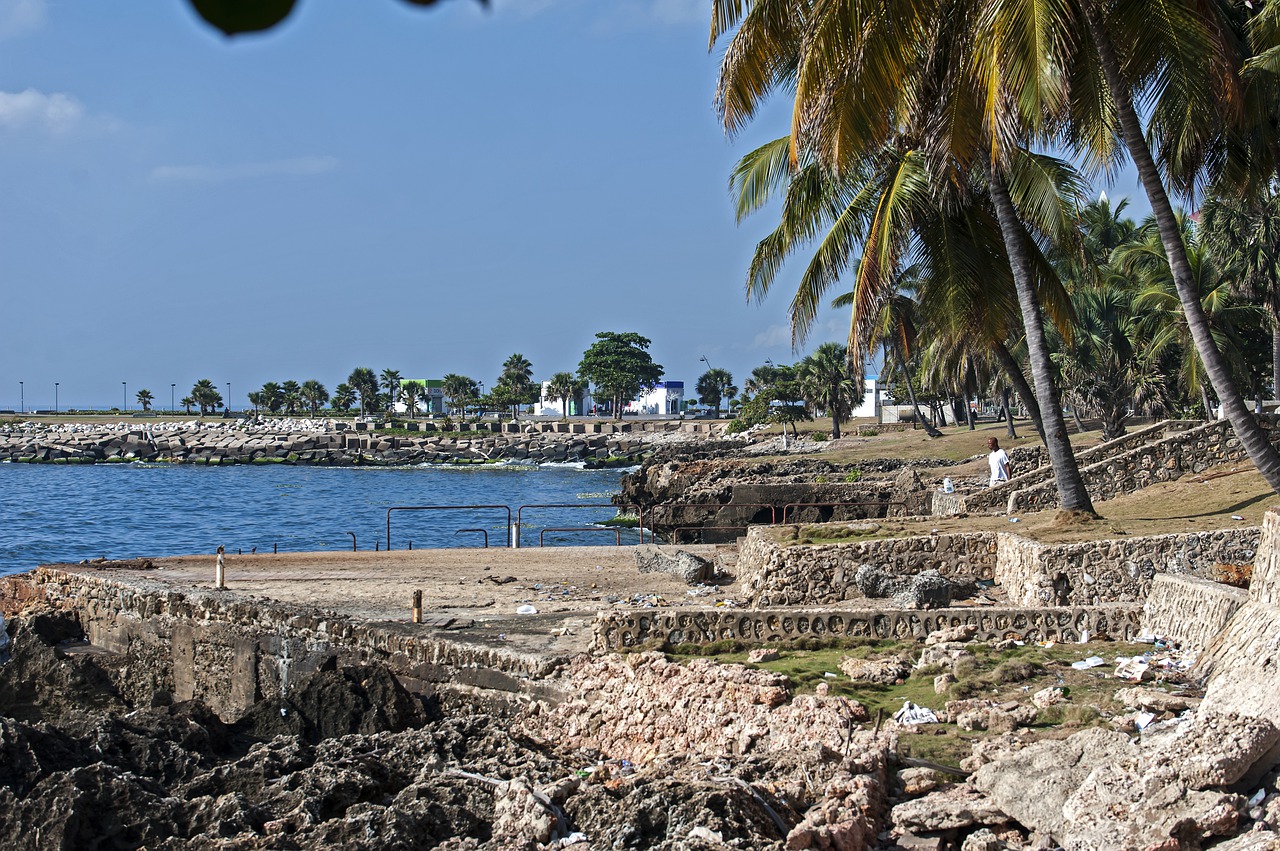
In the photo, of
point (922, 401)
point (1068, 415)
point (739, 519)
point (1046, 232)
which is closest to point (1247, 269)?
point (739, 519)

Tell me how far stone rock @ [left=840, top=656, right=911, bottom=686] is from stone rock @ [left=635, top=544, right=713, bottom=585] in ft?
20.7

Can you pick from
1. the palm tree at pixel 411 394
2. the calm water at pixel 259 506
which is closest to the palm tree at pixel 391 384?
the palm tree at pixel 411 394

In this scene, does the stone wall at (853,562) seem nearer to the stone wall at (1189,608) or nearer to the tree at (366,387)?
the stone wall at (1189,608)

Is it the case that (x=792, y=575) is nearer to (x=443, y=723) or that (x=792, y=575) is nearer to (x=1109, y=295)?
(x=443, y=723)

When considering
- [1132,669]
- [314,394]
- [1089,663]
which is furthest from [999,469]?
[314,394]

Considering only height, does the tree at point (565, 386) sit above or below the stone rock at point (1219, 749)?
above

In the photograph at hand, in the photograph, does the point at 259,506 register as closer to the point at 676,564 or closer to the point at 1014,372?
the point at 676,564

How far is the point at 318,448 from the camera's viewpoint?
8431 centimetres

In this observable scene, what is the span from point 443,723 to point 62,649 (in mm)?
8209

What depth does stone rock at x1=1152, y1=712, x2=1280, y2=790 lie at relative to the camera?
19.7 feet

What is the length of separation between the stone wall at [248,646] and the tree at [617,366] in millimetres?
102589

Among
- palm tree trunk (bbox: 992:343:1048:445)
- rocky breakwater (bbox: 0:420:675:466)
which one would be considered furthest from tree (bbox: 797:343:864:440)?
palm tree trunk (bbox: 992:343:1048:445)

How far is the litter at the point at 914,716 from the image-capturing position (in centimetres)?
836

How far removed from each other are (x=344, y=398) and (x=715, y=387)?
142 feet
